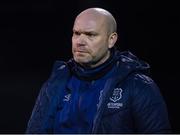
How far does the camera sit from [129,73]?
210 centimetres

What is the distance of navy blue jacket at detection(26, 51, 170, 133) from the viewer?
2.02 metres

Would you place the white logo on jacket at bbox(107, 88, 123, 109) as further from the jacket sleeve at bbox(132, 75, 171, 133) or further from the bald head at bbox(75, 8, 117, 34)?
the bald head at bbox(75, 8, 117, 34)

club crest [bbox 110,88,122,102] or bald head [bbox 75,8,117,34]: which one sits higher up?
bald head [bbox 75,8,117,34]

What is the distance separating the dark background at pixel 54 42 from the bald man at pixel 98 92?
940mm

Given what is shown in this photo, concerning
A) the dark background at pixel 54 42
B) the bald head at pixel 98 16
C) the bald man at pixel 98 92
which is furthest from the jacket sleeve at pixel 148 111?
the dark background at pixel 54 42

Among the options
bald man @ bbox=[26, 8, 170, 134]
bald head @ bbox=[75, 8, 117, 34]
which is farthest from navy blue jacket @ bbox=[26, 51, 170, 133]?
bald head @ bbox=[75, 8, 117, 34]

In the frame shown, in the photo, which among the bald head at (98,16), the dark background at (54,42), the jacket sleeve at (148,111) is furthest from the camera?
the dark background at (54,42)

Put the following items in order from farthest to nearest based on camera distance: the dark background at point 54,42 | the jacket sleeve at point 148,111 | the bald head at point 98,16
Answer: the dark background at point 54,42, the bald head at point 98,16, the jacket sleeve at point 148,111

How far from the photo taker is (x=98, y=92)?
2.10m

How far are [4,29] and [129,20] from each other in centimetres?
80

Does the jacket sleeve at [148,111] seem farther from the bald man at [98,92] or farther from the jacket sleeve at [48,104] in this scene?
the jacket sleeve at [48,104]

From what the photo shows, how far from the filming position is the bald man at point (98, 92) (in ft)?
6.64

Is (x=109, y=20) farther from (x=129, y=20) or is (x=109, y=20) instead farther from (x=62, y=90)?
(x=129, y=20)

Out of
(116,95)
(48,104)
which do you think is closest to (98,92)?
(116,95)
